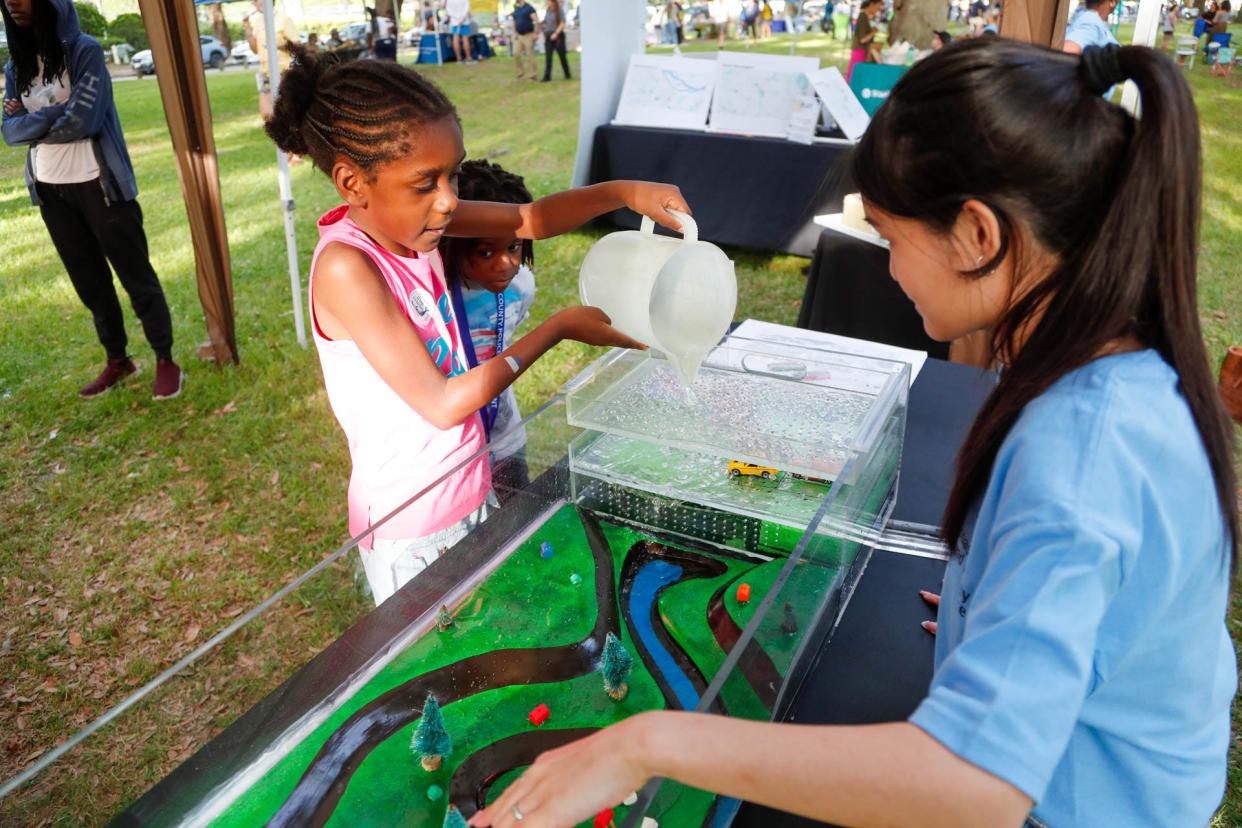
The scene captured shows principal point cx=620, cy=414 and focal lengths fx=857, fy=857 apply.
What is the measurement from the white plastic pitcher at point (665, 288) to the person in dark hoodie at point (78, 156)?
125 inches

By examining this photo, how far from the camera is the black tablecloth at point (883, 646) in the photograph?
122 cm

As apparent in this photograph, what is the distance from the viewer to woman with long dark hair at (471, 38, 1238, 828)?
0.64 metres

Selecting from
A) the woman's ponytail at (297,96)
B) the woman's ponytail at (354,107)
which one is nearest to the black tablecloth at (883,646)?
the woman's ponytail at (354,107)

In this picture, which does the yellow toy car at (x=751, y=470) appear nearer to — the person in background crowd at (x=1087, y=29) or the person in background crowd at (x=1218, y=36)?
the person in background crowd at (x=1087, y=29)

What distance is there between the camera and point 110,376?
14.0ft

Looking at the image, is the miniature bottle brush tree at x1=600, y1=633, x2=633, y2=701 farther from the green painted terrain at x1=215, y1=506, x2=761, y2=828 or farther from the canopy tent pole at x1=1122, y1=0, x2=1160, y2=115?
the canopy tent pole at x1=1122, y1=0, x2=1160, y2=115

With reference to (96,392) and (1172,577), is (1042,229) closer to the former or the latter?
A: (1172,577)

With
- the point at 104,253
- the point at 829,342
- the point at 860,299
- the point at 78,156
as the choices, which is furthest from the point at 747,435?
the point at 104,253

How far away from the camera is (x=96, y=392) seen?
423cm

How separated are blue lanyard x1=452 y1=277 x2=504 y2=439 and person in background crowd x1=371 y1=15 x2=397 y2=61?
14496 millimetres

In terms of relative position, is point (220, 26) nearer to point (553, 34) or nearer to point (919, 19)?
point (553, 34)

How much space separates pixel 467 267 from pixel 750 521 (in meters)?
0.93

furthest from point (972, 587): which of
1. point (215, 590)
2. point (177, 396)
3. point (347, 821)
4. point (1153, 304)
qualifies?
point (177, 396)

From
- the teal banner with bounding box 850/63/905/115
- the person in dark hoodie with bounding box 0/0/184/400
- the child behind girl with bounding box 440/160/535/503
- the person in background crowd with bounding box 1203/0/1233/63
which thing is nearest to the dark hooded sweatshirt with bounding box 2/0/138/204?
the person in dark hoodie with bounding box 0/0/184/400
